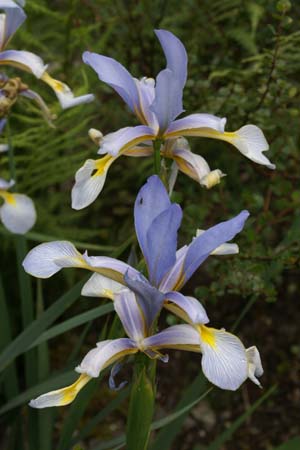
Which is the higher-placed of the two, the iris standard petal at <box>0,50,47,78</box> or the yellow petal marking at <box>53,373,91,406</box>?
the iris standard petal at <box>0,50,47,78</box>

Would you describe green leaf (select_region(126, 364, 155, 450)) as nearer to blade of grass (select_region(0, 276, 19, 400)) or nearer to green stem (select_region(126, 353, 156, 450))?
green stem (select_region(126, 353, 156, 450))

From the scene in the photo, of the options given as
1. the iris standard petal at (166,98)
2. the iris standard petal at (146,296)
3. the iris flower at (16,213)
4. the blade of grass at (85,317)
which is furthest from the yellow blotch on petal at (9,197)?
the iris standard petal at (146,296)

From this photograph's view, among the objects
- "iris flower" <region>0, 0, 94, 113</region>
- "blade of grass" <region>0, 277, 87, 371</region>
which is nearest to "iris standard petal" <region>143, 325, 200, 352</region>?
"blade of grass" <region>0, 277, 87, 371</region>

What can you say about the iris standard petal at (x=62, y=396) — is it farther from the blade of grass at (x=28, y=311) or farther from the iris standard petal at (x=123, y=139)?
the blade of grass at (x=28, y=311)

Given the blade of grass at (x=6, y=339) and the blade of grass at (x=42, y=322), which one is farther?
the blade of grass at (x=6, y=339)

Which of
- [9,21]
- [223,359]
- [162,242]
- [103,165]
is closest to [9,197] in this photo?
[9,21]

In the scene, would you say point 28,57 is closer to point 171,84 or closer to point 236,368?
point 171,84

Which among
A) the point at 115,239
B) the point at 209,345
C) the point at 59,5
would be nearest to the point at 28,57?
the point at 209,345
